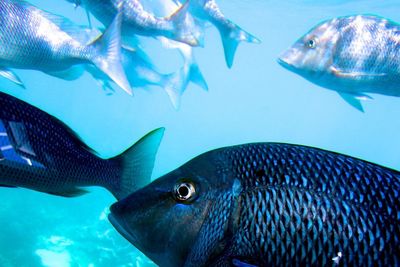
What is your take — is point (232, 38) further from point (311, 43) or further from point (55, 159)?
point (55, 159)

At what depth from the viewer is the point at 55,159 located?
1.93 m

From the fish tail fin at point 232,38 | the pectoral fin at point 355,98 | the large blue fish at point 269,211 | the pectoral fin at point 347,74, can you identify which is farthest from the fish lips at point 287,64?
the large blue fish at point 269,211

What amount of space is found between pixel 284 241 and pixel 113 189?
1.24 meters

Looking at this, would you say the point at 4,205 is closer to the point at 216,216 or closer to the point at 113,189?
the point at 113,189

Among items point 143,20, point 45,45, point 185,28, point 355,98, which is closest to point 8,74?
point 45,45

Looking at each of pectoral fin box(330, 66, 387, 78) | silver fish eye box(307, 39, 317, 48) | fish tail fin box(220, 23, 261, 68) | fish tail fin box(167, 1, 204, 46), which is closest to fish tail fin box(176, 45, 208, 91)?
fish tail fin box(220, 23, 261, 68)

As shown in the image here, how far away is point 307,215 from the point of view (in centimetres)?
116

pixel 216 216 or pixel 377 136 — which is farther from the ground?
pixel 216 216

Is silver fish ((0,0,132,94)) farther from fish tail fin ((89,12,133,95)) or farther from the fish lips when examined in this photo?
the fish lips

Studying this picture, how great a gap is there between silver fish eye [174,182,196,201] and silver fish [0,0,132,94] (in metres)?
2.02

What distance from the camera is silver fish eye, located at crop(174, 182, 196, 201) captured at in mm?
1324

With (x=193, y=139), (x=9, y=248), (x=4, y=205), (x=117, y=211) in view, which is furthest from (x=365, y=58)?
(x=193, y=139)

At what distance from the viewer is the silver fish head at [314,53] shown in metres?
3.39

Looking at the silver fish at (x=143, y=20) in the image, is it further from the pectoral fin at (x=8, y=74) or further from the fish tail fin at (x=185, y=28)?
the pectoral fin at (x=8, y=74)
